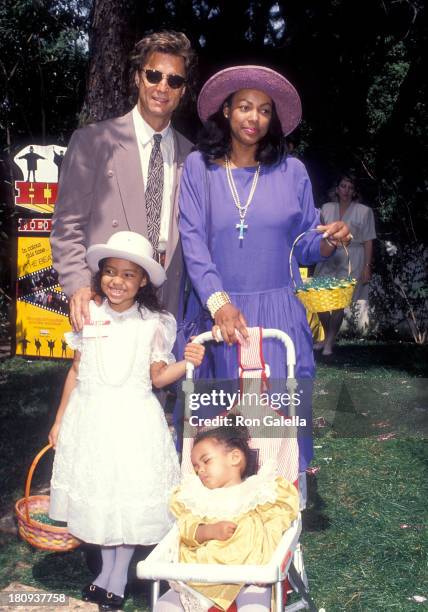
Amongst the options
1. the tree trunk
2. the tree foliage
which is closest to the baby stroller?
the tree trunk

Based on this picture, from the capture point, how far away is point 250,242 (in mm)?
3508

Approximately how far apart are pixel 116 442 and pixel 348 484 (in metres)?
2.48

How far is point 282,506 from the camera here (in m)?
3.02

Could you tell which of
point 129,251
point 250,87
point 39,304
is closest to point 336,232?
point 250,87

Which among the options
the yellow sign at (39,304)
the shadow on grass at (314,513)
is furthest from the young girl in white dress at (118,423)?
the yellow sign at (39,304)

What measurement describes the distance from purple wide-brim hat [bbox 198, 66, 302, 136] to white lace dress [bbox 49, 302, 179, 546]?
100 cm

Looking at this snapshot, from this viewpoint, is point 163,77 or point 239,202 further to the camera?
point 163,77

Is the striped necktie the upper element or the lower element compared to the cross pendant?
upper

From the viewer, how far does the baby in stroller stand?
115 inches

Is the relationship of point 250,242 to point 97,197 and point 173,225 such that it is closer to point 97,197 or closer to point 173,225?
point 173,225

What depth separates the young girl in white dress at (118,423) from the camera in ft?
11.5

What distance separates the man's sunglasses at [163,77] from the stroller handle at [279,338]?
1.23 metres

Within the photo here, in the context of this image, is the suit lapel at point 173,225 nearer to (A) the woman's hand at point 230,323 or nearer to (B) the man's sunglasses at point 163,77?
(B) the man's sunglasses at point 163,77

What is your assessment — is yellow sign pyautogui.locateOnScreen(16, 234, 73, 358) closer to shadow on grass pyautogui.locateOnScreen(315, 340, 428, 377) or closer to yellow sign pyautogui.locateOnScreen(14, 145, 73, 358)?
yellow sign pyautogui.locateOnScreen(14, 145, 73, 358)
